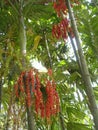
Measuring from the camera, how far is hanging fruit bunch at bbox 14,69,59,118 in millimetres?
3039

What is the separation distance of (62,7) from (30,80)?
3.77ft

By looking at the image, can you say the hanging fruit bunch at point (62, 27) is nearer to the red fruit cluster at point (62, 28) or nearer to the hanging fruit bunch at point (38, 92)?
the red fruit cluster at point (62, 28)

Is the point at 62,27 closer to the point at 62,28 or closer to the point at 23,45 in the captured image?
the point at 62,28

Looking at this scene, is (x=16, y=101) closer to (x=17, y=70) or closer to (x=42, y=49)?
(x=17, y=70)

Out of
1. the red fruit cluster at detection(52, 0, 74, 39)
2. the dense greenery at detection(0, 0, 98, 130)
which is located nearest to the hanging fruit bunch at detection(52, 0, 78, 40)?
the red fruit cluster at detection(52, 0, 74, 39)

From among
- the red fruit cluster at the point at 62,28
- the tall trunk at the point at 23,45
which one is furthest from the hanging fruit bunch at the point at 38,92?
the red fruit cluster at the point at 62,28

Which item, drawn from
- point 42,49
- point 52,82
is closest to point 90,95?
point 52,82

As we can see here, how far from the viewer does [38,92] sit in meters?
3.08

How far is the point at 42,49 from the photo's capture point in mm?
6172

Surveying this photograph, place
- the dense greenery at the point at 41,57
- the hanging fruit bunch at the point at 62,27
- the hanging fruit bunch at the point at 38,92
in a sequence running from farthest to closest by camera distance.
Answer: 1. the hanging fruit bunch at the point at 62,27
2. the dense greenery at the point at 41,57
3. the hanging fruit bunch at the point at 38,92

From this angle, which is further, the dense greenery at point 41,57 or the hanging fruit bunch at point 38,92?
the dense greenery at point 41,57

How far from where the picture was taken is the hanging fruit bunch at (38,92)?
3.04m

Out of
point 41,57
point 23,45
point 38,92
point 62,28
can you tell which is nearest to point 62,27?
point 62,28

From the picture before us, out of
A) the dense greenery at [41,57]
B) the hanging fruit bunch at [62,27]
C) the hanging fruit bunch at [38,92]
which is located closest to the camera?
the hanging fruit bunch at [38,92]
